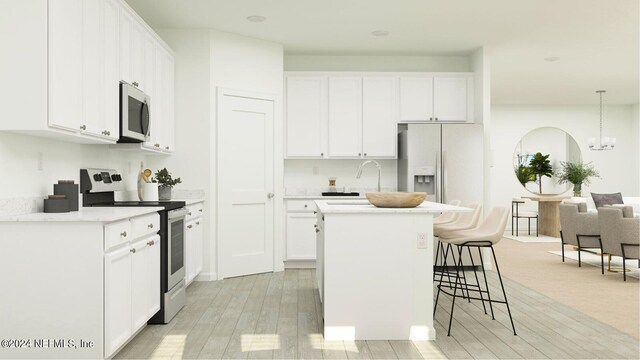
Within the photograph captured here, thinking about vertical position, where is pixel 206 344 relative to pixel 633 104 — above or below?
below

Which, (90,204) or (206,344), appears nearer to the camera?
(206,344)

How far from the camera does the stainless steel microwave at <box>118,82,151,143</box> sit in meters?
4.04

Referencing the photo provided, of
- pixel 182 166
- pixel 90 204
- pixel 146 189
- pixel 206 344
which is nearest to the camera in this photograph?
pixel 206 344

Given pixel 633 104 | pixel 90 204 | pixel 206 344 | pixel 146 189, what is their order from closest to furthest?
pixel 206 344
pixel 90 204
pixel 146 189
pixel 633 104

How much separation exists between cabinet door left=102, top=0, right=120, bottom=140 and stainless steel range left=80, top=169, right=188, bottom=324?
51 cm

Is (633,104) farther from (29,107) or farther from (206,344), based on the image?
(29,107)

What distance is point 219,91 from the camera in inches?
229

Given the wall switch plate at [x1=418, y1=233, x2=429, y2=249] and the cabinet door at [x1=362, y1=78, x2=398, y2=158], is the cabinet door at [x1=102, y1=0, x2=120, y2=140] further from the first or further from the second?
the cabinet door at [x1=362, y1=78, x2=398, y2=158]

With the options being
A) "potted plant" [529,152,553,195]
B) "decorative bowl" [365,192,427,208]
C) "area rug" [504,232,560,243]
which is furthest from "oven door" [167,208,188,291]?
"potted plant" [529,152,553,195]

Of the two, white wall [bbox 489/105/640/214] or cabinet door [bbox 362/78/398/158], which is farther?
white wall [bbox 489/105/640/214]

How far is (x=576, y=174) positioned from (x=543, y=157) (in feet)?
2.48

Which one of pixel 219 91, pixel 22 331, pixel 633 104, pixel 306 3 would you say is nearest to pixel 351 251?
pixel 22 331

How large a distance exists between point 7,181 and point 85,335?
102cm

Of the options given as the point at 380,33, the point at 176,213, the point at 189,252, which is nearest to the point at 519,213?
the point at 380,33
